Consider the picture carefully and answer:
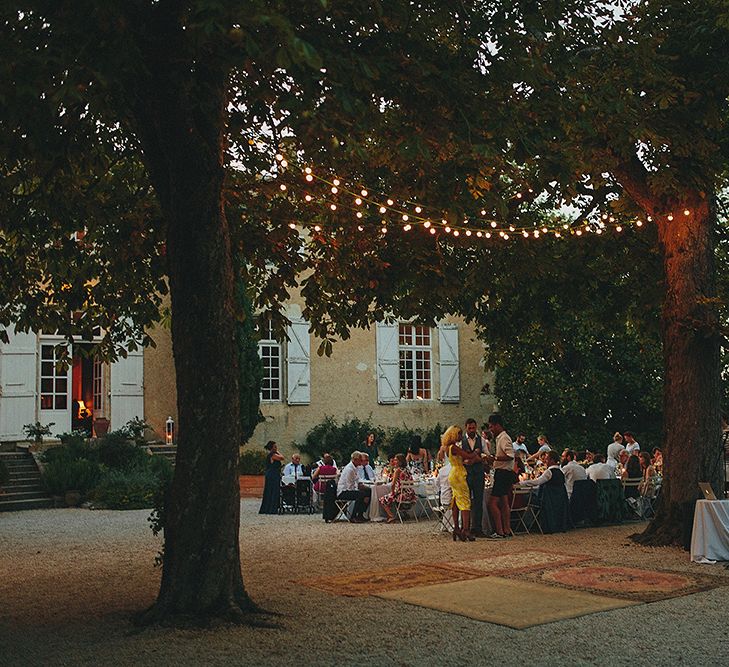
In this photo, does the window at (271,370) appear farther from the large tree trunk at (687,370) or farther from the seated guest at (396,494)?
the large tree trunk at (687,370)

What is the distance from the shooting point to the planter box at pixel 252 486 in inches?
778

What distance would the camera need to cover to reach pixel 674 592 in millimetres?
8117

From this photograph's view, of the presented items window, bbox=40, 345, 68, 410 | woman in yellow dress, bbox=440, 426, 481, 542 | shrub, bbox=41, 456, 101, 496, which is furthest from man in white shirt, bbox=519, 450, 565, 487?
window, bbox=40, 345, 68, 410

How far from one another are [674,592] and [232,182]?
6169 millimetres

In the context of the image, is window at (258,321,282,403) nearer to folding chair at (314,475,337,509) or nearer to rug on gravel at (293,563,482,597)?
folding chair at (314,475,337,509)

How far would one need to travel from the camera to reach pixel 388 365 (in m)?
24.1

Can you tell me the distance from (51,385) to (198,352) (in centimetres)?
1502

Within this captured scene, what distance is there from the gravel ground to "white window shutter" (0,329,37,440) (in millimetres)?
8783

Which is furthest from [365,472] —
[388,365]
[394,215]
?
[388,365]

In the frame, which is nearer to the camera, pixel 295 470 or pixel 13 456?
pixel 295 470

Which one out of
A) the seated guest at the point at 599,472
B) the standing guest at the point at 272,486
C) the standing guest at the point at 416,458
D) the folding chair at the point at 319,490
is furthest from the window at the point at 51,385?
the seated guest at the point at 599,472

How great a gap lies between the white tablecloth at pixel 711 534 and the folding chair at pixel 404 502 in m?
5.72

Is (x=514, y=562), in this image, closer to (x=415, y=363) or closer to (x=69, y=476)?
(x=69, y=476)

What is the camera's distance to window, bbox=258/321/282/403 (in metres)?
22.8
